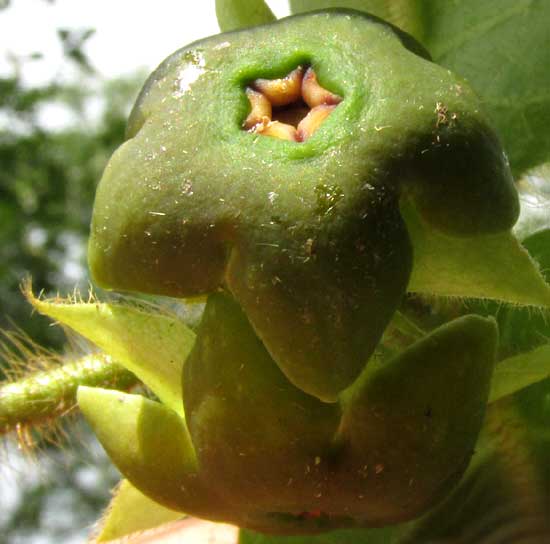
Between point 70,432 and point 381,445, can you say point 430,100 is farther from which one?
point 70,432

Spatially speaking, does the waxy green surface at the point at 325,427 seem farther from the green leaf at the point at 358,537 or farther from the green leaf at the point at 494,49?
the green leaf at the point at 494,49

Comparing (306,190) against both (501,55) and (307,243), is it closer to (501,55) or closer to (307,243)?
(307,243)

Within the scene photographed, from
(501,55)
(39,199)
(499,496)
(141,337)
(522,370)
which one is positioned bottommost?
(39,199)

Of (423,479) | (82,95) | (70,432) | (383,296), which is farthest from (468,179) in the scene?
(82,95)

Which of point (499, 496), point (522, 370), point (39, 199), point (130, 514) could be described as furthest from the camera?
point (39, 199)

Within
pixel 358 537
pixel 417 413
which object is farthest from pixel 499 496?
pixel 417 413

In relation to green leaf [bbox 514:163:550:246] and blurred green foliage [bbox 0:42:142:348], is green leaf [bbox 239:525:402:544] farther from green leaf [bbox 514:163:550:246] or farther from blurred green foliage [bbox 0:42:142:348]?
blurred green foliage [bbox 0:42:142:348]

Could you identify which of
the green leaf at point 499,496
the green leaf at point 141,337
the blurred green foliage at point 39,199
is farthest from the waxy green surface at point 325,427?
the blurred green foliage at point 39,199
